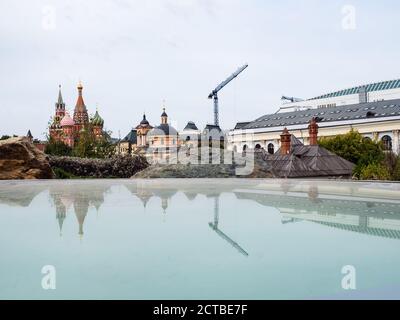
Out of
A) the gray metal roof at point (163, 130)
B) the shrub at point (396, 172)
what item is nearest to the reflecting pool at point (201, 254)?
the shrub at point (396, 172)

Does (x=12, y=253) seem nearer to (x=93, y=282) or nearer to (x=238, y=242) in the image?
(x=93, y=282)

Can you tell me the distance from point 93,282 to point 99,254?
0.72 m

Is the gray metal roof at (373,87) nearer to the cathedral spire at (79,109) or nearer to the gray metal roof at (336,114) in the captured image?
the gray metal roof at (336,114)

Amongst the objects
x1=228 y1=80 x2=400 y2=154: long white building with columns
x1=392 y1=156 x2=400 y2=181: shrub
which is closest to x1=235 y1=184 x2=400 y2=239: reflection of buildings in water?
x1=392 y1=156 x2=400 y2=181: shrub

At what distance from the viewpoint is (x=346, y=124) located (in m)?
56.4

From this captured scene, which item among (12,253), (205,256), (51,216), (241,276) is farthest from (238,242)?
(51,216)

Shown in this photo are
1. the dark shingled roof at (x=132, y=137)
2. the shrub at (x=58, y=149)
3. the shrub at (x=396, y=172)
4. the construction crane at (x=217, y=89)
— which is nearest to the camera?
the shrub at (x=396, y=172)

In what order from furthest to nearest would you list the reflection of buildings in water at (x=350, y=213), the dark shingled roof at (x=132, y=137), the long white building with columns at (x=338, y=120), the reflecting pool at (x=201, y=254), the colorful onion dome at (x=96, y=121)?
the dark shingled roof at (x=132, y=137) < the long white building with columns at (x=338, y=120) < the colorful onion dome at (x=96, y=121) < the reflection of buildings in water at (x=350, y=213) < the reflecting pool at (x=201, y=254)

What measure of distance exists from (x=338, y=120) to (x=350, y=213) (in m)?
55.1

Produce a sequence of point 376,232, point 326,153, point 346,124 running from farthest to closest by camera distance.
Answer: point 346,124, point 326,153, point 376,232

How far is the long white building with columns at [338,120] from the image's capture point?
53000 millimetres

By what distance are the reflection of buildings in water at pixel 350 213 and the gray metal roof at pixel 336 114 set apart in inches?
1955

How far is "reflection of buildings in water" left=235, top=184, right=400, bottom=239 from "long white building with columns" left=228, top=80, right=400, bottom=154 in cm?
4273

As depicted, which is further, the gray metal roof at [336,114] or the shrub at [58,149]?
the gray metal roof at [336,114]
